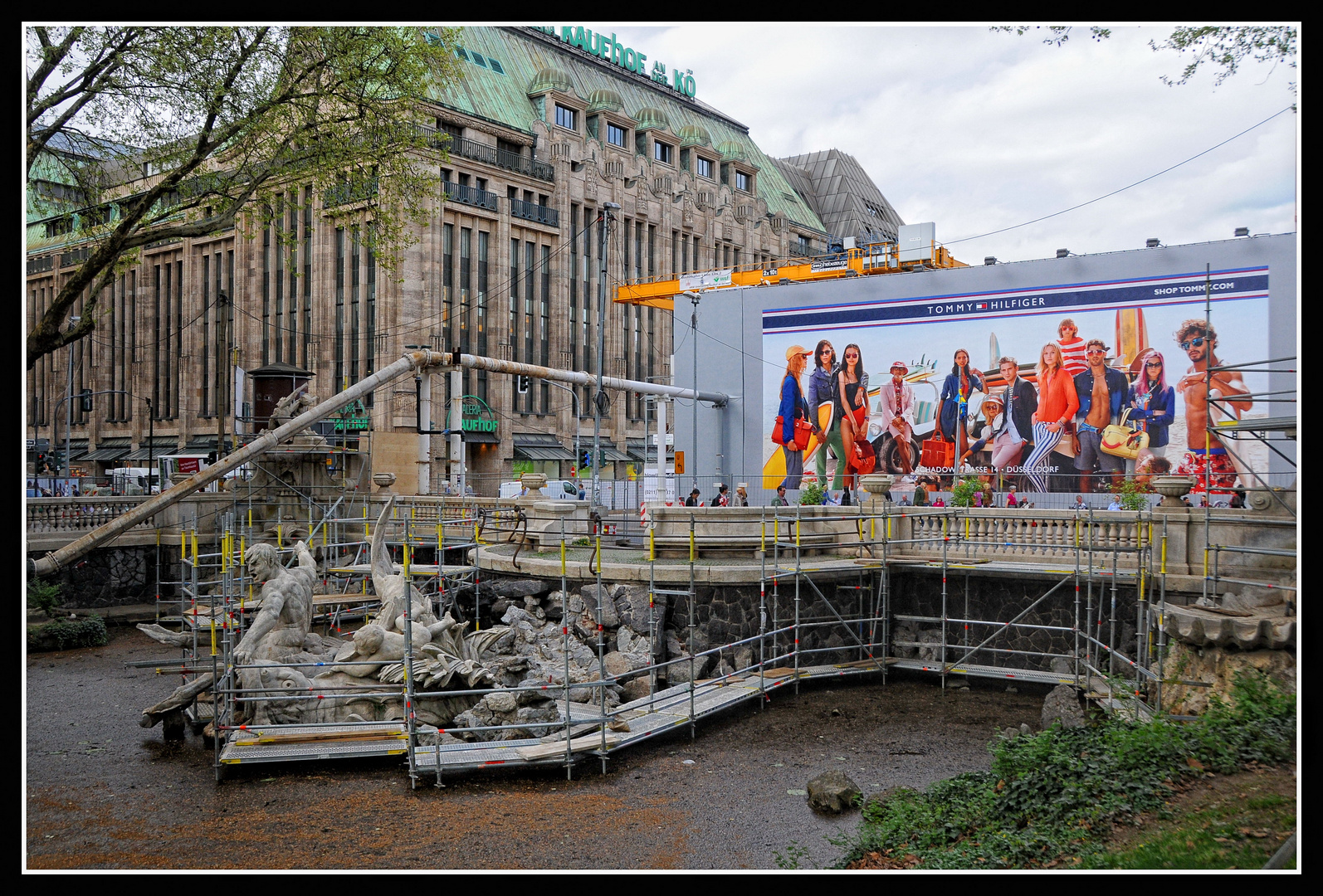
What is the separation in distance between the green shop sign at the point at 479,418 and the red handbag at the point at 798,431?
64.3 ft

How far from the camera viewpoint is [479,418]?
48.7 metres

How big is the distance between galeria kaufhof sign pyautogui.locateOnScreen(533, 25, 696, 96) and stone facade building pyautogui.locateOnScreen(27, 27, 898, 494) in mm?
187

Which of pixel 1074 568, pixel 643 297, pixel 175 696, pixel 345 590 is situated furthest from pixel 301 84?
pixel 643 297

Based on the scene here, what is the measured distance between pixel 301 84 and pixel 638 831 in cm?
1196

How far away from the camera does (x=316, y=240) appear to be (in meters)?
48.5

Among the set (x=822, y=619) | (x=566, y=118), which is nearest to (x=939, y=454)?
(x=822, y=619)

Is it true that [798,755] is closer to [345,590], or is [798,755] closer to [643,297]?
[345,590]

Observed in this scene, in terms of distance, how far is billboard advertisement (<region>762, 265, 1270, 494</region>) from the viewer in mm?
25266

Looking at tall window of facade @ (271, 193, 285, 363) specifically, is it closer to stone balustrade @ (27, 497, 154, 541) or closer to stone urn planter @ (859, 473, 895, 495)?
stone balustrade @ (27, 497, 154, 541)

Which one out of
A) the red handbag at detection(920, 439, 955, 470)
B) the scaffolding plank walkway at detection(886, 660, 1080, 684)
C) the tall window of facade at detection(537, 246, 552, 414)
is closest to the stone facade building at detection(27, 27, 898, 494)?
the tall window of facade at detection(537, 246, 552, 414)

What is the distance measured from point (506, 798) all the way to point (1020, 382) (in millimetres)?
21414

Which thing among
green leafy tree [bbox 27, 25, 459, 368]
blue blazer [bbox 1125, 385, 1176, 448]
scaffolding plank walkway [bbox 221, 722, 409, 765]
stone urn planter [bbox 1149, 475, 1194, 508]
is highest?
green leafy tree [bbox 27, 25, 459, 368]

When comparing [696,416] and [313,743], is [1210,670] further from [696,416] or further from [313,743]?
[696,416]

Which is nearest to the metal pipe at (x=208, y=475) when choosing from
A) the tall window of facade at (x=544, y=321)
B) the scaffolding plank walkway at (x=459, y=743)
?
the scaffolding plank walkway at (x=459, y=743)
